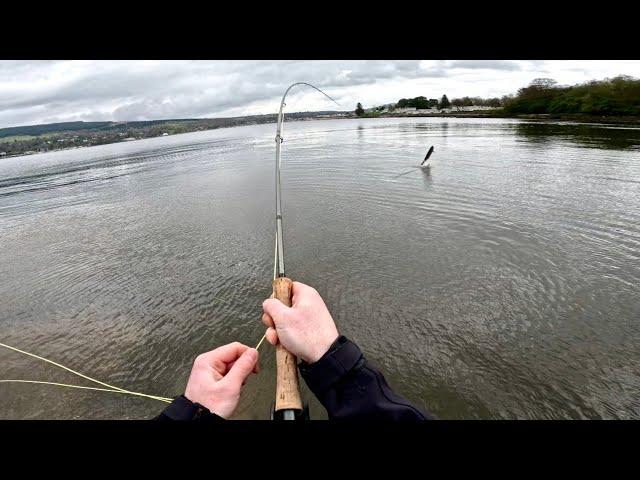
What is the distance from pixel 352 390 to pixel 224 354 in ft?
3.09

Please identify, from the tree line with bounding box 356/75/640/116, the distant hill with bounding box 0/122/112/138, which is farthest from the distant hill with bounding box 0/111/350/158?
the tree line with bounding box 356/75/640/116

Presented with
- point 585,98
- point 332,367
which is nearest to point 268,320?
point 332,367

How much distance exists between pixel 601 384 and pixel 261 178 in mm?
24077

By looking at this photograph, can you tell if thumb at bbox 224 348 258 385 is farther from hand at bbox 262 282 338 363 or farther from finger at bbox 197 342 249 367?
hand at bbox 262 282 338 363

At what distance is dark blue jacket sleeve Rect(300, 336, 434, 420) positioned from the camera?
5.28 ft

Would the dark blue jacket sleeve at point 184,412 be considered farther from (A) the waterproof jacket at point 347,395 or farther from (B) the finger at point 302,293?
(B) the finger at point 302,293

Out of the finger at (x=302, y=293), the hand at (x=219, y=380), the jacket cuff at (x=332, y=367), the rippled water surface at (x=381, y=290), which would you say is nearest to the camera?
the jacket cuff at (x=332, y=367)

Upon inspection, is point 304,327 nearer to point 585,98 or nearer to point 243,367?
point 243,367

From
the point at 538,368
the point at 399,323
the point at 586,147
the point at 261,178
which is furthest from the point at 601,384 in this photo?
the point at 586,147

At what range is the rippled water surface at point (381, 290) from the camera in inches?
232

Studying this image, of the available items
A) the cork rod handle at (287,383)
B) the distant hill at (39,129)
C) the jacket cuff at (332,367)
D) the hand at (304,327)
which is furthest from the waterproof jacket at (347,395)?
the distant hill at (39,129)
